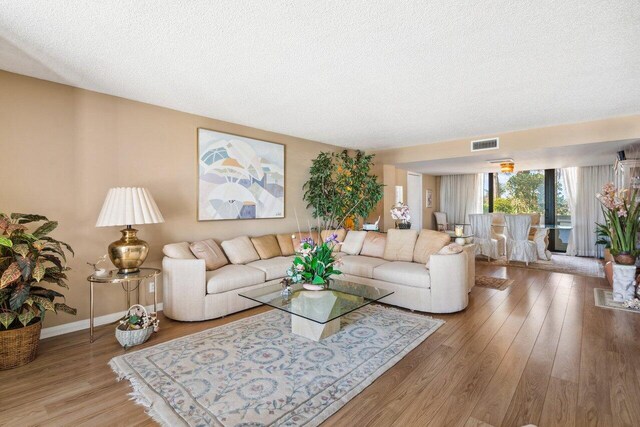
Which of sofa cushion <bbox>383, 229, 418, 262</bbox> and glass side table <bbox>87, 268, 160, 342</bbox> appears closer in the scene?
glass side table <bbox>87, 268, 160, 342</bbox>

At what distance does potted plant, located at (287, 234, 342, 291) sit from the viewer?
2869 millimetres

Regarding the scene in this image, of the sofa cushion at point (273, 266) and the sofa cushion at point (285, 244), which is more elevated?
the sofa cushion at point (285, 244)

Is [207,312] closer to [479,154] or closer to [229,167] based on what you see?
[229,167]

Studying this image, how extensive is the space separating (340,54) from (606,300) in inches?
178

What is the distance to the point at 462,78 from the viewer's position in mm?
2900

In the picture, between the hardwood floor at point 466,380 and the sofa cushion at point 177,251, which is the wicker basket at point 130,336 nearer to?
the hardwood floor at point 466,380

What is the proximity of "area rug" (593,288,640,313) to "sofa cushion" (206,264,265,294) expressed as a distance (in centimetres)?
423

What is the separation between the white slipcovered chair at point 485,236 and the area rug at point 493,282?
1.59m

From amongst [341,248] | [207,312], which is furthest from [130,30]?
[341,248]

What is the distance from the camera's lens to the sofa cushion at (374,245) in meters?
4.49

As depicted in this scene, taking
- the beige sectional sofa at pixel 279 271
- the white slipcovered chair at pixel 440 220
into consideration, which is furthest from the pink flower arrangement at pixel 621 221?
the white slipcovered chair at pixel 440 220

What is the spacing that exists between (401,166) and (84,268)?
232 inches

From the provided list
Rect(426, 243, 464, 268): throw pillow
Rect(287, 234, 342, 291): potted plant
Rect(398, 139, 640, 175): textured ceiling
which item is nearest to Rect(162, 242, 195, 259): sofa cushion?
Rect(287, 234, 342, 291): potted plant

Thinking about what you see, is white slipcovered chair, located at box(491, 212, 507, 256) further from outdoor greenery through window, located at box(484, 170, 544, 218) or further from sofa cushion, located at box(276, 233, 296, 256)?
sofa cushion, located at box(276, 233, 296, 256)
